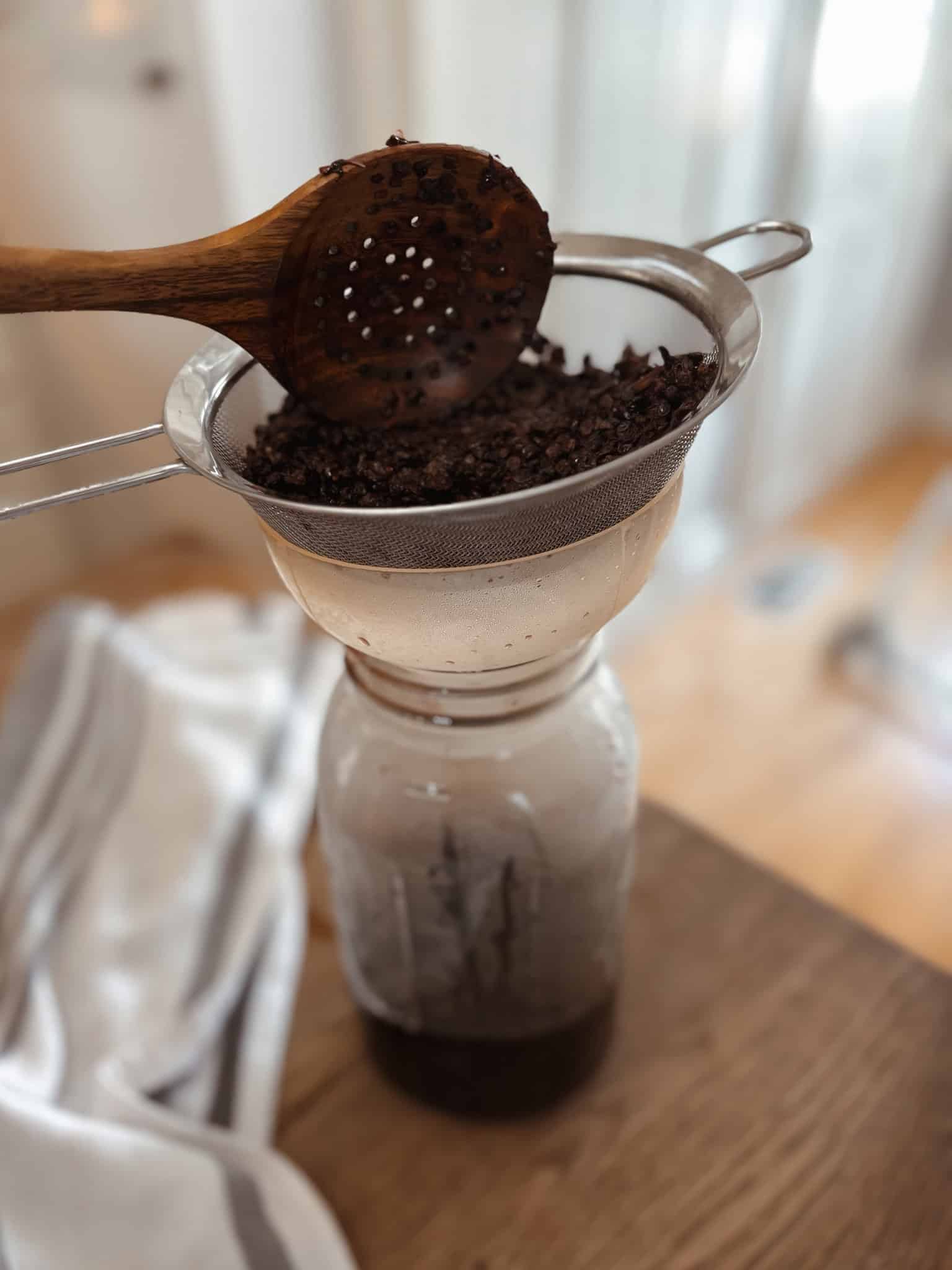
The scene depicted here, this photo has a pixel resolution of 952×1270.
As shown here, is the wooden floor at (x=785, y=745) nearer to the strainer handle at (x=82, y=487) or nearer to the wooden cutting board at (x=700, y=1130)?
the wooden cutting board at (x=700, y=1130)

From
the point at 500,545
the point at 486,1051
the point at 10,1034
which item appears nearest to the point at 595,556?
the point at 500,545

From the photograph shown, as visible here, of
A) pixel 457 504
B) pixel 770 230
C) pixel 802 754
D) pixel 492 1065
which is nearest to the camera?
pixel 457 504

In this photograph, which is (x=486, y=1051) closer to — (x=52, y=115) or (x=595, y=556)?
(x=595, y=556)

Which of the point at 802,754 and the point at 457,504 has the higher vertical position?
the point at 457,504

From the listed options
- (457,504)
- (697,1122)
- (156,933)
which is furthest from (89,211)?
(697,1122)

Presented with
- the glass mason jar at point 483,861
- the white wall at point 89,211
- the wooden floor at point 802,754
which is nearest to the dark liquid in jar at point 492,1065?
the glass mason jar at point 483,861

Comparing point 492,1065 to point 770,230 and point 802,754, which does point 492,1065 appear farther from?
point 802,754
